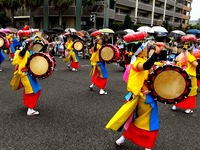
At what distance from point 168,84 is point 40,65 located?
8.28 feet

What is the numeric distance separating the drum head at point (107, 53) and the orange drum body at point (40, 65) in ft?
7.53

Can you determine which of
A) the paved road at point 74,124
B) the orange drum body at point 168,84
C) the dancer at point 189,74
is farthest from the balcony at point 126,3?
→ the orange drum body at point 168,84

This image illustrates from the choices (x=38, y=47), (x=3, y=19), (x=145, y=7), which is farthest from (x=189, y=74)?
(x=145, y=7)

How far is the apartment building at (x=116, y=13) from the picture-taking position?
31766 millimetres

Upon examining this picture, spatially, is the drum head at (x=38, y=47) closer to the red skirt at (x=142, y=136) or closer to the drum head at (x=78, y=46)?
the red skirt at (x=142, y=136)

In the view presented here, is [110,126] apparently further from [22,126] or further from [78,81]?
[78,81]

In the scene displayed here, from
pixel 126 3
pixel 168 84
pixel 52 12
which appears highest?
pixel 126 3

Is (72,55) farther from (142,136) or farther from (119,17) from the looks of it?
(119,17)

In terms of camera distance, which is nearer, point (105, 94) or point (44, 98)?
point (44, 98)

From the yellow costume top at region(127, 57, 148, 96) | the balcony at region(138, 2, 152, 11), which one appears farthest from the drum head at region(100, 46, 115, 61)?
the balcony at region(138, 2, 152, 11)

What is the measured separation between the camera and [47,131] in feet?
14.0

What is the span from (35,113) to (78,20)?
91.1 ft

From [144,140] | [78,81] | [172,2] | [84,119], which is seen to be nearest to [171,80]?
[144,140]

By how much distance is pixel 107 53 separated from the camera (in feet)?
23.2
